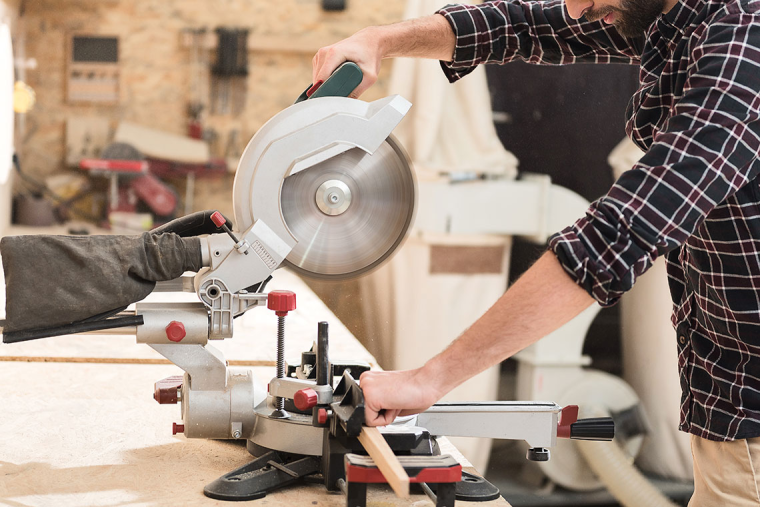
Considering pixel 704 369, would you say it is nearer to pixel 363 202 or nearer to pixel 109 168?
pixel 363 202

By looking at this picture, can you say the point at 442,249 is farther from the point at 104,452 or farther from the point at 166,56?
the point at 104,452

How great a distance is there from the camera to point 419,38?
140cm

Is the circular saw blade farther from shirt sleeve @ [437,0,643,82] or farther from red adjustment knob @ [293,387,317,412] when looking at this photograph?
shirt sleeve @ [437,0,643,82]

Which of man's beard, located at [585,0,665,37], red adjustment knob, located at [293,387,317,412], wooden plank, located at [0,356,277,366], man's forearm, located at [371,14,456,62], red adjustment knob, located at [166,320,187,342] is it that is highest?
man's forearm, located at [371,14,456,62]

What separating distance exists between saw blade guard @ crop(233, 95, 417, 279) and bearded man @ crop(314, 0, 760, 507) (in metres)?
0.14

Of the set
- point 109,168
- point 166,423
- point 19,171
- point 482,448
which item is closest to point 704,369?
point 166,423

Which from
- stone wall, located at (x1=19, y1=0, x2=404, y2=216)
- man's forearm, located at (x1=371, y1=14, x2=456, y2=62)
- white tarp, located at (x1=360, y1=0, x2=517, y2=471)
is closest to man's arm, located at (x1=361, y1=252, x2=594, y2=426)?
man's forearm, located at (x1=371, y1=14, x2=456, y2=62)

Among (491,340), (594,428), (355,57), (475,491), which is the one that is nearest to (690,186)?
(491,340)

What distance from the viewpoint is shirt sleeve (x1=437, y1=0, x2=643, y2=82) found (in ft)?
4.63

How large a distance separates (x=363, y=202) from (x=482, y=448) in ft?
11.3

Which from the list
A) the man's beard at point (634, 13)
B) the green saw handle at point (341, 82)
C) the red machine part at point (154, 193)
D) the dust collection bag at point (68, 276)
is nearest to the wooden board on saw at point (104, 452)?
the dust collection bag at point (68, 276)

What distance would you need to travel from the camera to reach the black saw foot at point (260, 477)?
3.27 feet

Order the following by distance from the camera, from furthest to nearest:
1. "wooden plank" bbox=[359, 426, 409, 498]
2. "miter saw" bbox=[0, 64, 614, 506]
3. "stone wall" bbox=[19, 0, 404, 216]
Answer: "stone wall" bbox=[19, 0, 404, 216] < "miter saw" bbox=[0, 64, 614, 506] < "wooden plank" bbox=[359, 426, 409, 498]

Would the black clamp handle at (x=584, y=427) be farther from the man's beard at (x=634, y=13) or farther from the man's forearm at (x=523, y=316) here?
the man's beard at (x=634, y=13)
